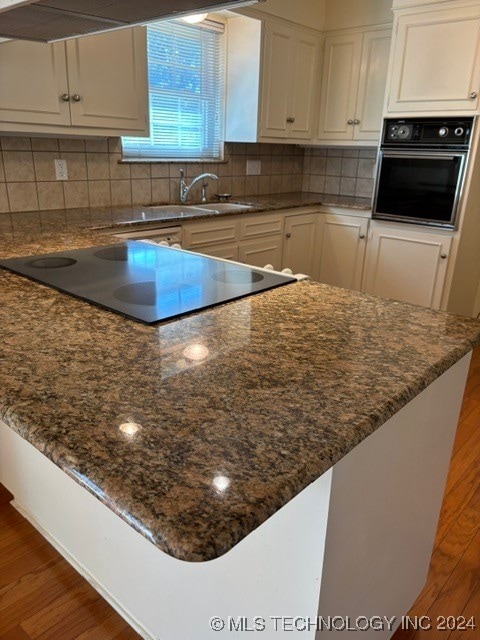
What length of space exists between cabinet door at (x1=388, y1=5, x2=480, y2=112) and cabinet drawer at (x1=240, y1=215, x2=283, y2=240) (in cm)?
106

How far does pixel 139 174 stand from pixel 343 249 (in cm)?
160

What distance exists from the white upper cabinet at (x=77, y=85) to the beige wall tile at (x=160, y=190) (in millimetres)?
524

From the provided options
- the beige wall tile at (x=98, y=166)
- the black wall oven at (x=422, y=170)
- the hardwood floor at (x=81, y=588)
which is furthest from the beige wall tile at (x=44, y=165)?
the black wall oven at (x=422, y=170)

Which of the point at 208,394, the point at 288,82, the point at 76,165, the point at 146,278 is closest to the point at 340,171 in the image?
the point at 288,82

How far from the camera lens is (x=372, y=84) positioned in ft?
11.2

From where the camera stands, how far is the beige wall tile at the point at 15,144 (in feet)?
7.98

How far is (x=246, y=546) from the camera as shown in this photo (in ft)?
2.90

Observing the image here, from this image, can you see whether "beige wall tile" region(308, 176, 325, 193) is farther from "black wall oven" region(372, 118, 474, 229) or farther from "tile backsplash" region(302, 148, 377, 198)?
"black wall oven" region(372, 118, 474, 229)

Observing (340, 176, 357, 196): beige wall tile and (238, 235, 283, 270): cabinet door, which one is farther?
(340, 176, 357, 196): beige wall tile

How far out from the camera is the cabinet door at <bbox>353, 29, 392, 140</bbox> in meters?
3.31

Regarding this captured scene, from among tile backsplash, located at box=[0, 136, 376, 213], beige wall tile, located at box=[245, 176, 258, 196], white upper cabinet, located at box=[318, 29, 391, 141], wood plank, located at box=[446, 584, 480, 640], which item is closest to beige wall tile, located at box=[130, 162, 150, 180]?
tile backsplash, located at box=[0, 136, 376, 213]

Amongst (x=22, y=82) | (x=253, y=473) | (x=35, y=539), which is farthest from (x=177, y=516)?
(x=22, y=82)

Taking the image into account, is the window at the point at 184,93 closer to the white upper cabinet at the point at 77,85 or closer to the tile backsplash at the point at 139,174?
the tile backsplash at the point at 139,174

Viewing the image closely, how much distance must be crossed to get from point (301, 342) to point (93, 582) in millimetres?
1114
